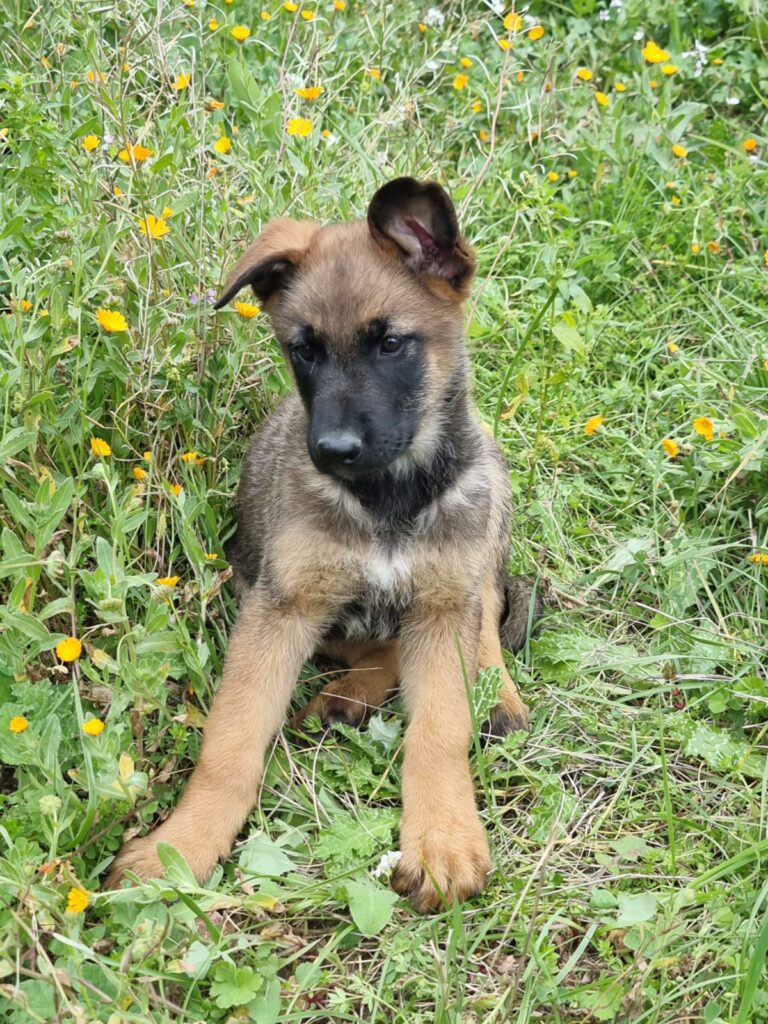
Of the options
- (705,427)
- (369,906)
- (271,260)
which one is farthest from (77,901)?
(705,427)

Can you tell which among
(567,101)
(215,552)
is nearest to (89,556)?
(215,552)

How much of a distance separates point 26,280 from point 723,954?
283cm

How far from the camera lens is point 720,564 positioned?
448cm

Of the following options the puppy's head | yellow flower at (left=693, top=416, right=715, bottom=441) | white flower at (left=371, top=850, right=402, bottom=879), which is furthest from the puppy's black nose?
yellow flower at (left=693, top=416, right=715, bottom=441)

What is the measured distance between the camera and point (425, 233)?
3662mm

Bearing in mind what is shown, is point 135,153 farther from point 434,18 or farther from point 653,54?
point 653,54

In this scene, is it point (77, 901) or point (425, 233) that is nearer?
point (77, 901)

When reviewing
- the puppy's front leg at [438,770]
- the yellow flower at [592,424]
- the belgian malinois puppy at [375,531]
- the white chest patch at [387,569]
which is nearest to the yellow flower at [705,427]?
the yellow flower at [592,424]

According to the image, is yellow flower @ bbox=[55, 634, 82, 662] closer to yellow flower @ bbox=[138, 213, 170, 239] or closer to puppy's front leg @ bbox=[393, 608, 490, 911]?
puppy's front leg @ bbox=[393, 608, 490, 911]

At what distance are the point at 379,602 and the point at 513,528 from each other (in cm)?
122

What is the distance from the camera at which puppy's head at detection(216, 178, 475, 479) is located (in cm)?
346

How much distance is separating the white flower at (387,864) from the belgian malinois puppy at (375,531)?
25 mm

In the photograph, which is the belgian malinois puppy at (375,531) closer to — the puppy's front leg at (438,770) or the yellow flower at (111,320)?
the puppy's front leg at (438,770)

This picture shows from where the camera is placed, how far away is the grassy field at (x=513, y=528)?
3078mm
